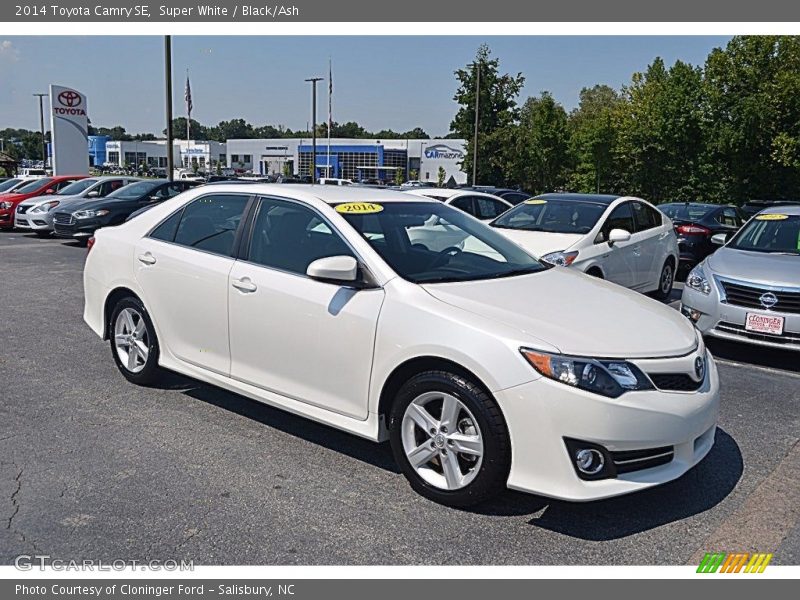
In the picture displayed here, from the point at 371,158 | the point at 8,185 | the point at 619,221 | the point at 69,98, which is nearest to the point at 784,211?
the point at 619,221

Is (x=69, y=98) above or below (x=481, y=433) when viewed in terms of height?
above

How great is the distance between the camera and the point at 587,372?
3.39m

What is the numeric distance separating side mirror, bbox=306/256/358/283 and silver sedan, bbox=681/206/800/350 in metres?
4.19

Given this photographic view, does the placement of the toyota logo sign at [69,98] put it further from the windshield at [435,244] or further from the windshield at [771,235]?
the windshield at [435,244]

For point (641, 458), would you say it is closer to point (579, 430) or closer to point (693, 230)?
point (579, 430)

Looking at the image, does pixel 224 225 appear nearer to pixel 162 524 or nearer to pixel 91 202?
pixel 162 524

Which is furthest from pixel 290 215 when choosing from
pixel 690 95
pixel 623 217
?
pixel 690 95

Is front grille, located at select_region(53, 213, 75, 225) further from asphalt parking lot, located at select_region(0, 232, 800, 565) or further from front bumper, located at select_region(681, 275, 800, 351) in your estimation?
front bumper, located at select_region(681, 275, 800, 351)

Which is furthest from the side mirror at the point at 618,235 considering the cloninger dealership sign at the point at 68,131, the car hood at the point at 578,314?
the cloninger dealership sign at the point at 68,131

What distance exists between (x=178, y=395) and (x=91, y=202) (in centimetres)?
1215

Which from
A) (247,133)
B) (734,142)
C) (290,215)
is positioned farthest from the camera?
(247,133)

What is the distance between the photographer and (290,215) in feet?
15.3

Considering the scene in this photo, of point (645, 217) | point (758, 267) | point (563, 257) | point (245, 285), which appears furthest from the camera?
point (645, 217)

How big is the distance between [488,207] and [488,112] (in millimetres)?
39377
